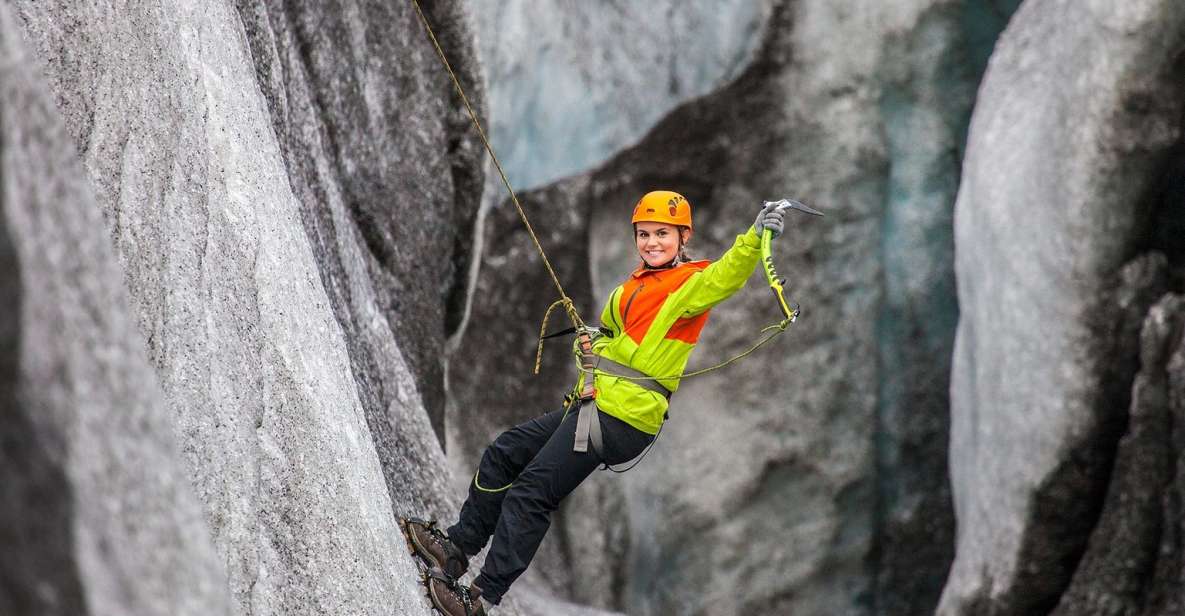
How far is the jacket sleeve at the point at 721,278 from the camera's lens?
4144 millimetres

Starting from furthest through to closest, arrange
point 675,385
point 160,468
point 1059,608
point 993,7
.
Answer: point 993,7, point 1059,608, point 675,385, point 160,468

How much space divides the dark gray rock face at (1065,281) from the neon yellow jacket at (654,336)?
189 inches

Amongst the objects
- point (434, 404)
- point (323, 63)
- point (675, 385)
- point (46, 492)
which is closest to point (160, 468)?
point (46, 492)

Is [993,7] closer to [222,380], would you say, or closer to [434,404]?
[434,404]

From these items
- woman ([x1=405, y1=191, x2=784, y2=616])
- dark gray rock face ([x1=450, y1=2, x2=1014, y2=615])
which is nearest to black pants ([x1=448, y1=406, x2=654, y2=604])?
woman ([x1=405, y1=191, x2=784, y2=616])

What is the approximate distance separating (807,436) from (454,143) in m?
5.35

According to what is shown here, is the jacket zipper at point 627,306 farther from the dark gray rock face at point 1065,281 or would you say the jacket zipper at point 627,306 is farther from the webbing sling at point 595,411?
the dark gray rock face at point 1065,281

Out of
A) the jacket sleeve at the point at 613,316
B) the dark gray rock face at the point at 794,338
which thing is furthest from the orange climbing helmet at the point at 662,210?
the dark gray rock face at the point at 794,338

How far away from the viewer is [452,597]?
14.4 ft

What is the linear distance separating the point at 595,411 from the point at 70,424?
2.98 meters

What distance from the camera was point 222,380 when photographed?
3422 millimetres

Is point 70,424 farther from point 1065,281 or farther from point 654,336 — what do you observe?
point 1065,281

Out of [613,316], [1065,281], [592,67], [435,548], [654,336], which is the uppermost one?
[592,67]

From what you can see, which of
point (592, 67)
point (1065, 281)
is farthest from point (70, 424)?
point (592, 67)
